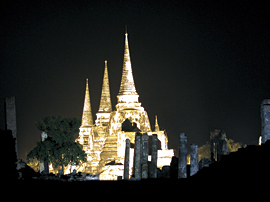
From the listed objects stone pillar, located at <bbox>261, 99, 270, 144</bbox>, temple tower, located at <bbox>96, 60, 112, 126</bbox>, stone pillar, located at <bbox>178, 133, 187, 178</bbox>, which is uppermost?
temple tower, located at <bbox>96, 60, 112, 126</bbox>

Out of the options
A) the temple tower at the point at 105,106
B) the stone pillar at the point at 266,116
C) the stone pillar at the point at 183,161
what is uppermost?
the temple tower at the point at 105,106

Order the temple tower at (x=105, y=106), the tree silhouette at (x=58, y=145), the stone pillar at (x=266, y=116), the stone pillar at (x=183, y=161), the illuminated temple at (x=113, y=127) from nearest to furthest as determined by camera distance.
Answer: the stone pillar at (x=266, y=116) < the stone pillar at (x=183, y=161) < the tree silhouette at (x=58, y=145) < the illuminated temple at (x=113, y=127) < the temple tower at (x=105, y=106)

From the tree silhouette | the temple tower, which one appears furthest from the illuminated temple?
the tree silhouette

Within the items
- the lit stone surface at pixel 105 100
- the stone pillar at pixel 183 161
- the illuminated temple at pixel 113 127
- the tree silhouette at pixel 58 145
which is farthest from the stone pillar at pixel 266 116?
the lit stone surface at pixel 105 100

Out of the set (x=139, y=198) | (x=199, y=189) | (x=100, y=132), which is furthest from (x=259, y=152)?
(x=100, y=132)

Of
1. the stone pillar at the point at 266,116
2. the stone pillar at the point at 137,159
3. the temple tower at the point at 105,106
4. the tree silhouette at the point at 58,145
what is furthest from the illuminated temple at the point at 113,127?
the stone pillar at the point at 266,116

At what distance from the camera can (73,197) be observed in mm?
27875

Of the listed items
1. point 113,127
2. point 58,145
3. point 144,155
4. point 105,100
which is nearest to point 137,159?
point 144,155

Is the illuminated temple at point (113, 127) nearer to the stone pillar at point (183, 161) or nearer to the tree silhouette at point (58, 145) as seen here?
the tree silhouette at point (58, 145)

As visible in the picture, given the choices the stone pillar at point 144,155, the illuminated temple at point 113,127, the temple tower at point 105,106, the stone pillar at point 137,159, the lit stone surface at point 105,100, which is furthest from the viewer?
the lit stone surface at point 105,100

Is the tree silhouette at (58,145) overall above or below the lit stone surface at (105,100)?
below

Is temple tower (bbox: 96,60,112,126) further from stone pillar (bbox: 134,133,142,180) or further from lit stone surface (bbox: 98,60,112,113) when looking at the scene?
stone pillar (bbox: 134,133,142,180)

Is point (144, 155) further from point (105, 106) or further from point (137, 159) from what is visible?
point (105, 106)

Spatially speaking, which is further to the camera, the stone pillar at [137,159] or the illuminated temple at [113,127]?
the illuminated temple at [113,127]
